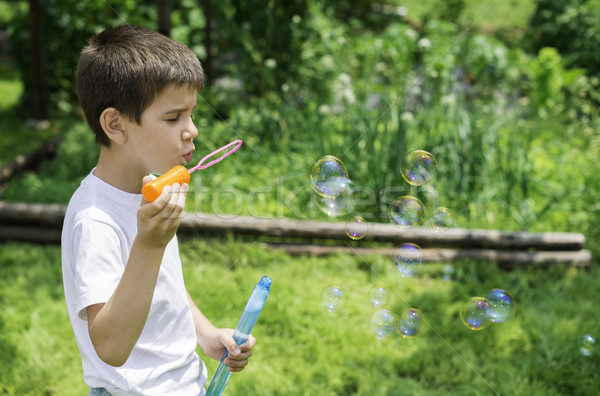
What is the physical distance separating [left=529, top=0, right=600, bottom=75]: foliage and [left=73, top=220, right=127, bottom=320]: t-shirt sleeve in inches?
238

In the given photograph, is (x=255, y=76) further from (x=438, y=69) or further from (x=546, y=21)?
(x=546, y=21)

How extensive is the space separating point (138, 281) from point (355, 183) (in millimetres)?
2748

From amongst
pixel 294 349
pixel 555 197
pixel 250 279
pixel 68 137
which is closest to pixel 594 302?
pixel 555 197

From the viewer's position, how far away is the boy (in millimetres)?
1051

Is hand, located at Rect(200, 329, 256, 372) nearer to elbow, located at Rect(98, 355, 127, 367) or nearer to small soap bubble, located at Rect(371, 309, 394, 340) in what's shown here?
elbow, located at Rect(98, 355, 127, 367)

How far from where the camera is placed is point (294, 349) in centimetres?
272

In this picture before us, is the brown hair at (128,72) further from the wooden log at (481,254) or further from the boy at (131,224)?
the wooden log at (481,254)

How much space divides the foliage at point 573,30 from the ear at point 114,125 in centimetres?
591

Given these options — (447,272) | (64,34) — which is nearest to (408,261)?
(447,272)

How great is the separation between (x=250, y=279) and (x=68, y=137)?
2.58m

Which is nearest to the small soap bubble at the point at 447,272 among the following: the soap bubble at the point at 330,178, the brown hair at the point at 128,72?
the soap bubble at the point at 330,178

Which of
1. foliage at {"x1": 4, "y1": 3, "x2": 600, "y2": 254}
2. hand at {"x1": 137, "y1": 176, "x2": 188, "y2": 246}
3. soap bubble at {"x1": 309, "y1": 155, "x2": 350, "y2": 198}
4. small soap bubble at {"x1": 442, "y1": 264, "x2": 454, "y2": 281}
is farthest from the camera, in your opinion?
A: foliage at {"x1": 4, "y1": 3, "x2": 600, "y2": 254}

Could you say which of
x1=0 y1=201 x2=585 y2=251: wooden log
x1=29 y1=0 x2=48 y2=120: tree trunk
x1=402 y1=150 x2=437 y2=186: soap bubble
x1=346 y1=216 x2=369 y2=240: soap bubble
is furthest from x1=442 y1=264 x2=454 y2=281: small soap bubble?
x1=29 y1=0 x2=48 y2=120: tree trunk

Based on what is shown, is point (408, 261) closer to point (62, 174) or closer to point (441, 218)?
point (441, 218)
